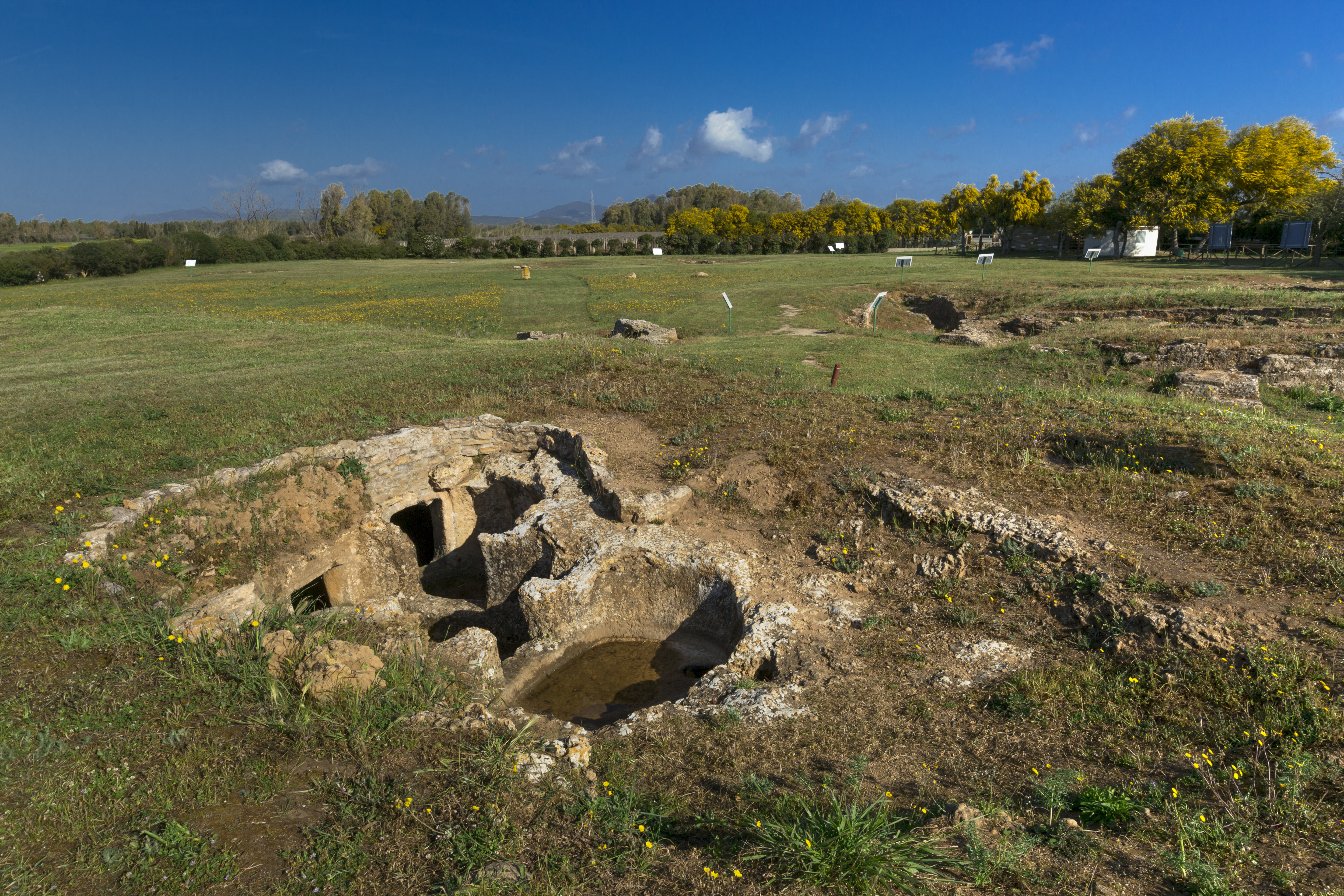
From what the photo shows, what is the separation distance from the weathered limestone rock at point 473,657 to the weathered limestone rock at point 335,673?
0.95 metres

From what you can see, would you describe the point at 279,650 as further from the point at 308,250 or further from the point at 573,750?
the point at 308,250

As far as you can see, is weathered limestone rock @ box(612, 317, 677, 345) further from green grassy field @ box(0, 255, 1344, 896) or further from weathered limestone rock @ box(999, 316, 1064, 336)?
weathered limestone rock @ box(999, 316, 1064, 336)

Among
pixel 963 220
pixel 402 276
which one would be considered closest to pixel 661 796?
pixel 402 276

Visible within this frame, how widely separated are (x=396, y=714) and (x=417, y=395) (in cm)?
874

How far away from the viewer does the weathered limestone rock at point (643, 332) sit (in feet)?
76.1

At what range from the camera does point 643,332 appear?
943 inches

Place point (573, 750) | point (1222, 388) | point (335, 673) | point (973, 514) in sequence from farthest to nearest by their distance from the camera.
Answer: point (1222, 388) → point (973, 514) → point (335, 673) → point (573, 750)

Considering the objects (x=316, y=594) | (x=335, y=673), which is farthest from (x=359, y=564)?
(x=335, y=673)

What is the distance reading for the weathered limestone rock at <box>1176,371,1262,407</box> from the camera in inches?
486

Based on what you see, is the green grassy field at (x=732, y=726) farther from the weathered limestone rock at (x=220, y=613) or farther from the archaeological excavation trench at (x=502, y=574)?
the archaeological excavation trench at (x=502, y=574)

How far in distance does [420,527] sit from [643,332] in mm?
13037

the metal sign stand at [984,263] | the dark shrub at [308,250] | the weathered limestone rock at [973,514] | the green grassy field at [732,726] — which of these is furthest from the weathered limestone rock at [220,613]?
the dark shrub at [308,250]

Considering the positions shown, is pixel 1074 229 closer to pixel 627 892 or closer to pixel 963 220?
pixel 963 220

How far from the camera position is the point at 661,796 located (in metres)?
4.67
